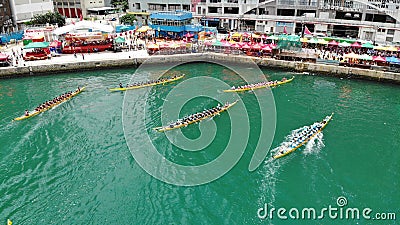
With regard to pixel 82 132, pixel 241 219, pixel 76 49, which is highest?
pixel 76 49

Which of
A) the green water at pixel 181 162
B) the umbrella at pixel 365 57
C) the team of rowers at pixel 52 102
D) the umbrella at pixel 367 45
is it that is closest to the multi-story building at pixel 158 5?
the umbrella at pixel 367 45

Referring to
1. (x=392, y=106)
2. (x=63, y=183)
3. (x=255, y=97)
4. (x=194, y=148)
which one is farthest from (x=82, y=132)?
(x=392, y=106)

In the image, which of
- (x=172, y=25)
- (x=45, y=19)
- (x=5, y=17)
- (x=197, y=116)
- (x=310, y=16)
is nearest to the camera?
(x=197, y=116)

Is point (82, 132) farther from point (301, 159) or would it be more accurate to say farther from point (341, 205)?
point (341, 205)

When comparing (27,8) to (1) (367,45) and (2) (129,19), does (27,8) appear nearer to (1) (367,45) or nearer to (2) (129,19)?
(2) (129,19)

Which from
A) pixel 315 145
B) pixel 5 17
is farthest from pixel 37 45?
pixel 315 145
